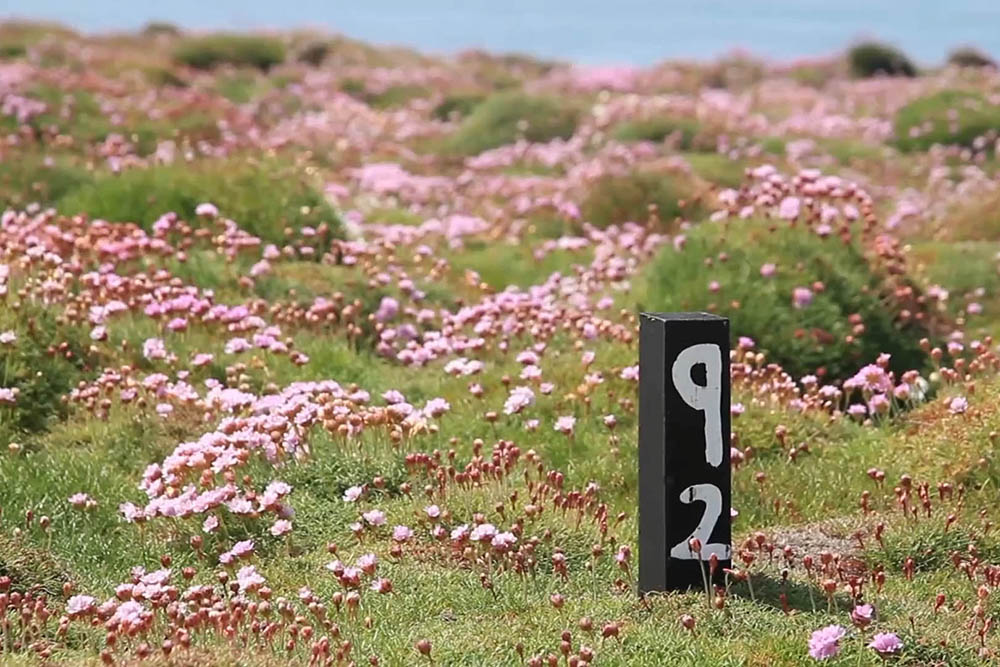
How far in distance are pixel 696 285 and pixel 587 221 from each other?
4804mm

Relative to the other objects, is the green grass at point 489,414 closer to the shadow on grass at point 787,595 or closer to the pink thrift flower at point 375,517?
the shadow on grass at point 787,595

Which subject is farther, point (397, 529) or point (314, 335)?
point (314, 335)

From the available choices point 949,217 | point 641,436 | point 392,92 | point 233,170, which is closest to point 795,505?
point 641,436

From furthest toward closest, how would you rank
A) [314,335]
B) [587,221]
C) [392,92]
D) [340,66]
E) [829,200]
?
[340,66]
[392,92]
[587,221]
[829,200]
[314,335]

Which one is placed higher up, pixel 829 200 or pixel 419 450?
pixel 829 200

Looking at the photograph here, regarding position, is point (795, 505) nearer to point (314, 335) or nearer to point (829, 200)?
point (314, 335)

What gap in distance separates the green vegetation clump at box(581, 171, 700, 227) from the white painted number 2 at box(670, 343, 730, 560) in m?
9.53

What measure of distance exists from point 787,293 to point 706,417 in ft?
16.5

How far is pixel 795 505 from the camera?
7676mm

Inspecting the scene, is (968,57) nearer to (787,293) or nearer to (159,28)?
(159,28)

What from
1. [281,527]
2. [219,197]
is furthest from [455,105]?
[281,527]

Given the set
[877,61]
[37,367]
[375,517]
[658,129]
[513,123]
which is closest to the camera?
[375,517]

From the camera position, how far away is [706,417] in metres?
5.98

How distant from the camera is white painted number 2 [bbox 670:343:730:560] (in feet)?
19.5
